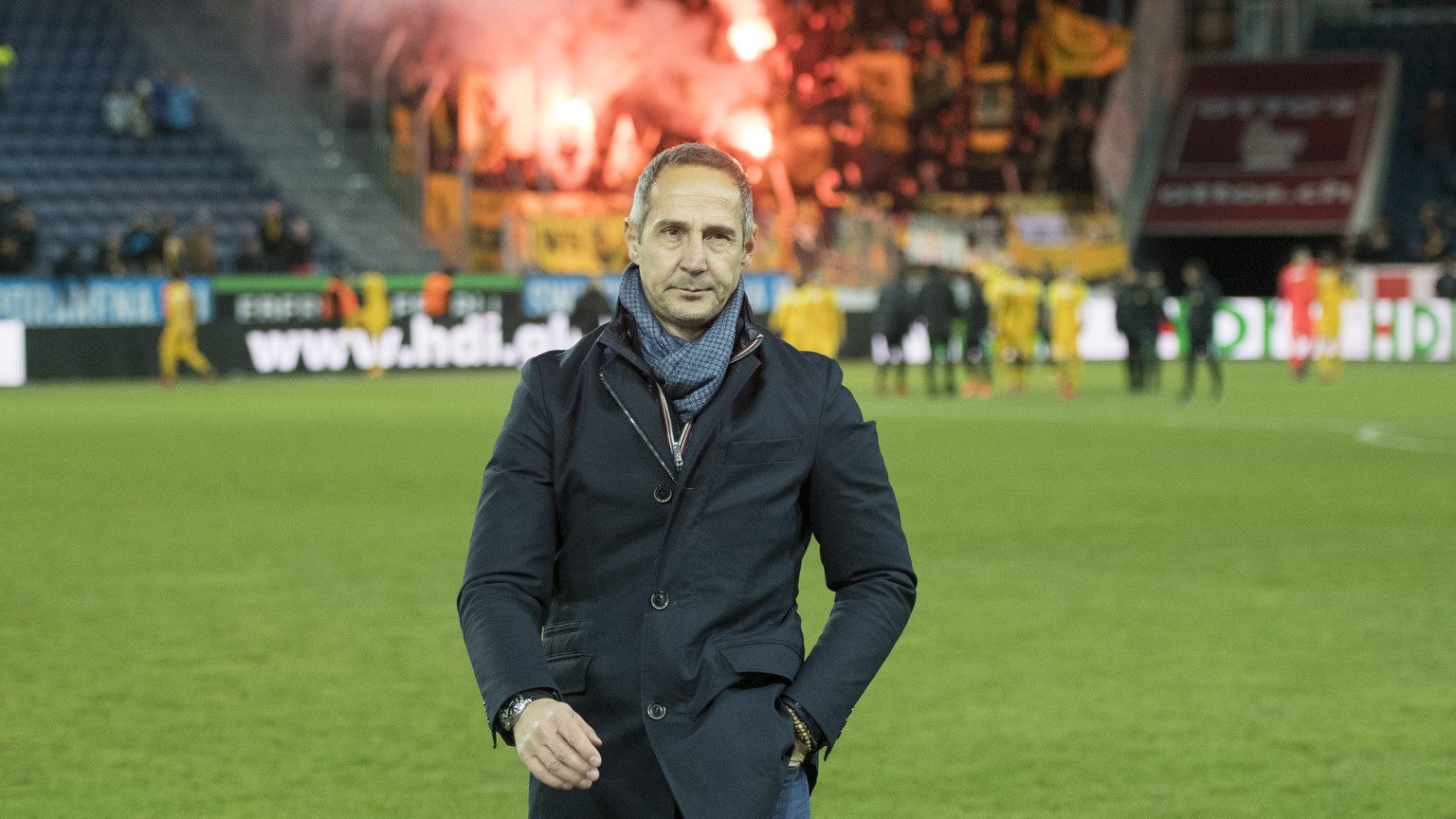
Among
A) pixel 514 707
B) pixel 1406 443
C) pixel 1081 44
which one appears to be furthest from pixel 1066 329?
pixel 514 707

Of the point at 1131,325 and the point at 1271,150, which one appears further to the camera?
the point at 1271,150

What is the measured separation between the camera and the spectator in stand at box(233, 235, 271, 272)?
33.2 meters

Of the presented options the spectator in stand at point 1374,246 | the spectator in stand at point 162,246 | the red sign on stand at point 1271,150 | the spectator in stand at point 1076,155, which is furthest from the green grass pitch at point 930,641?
the spectator in stand at point 1076,155

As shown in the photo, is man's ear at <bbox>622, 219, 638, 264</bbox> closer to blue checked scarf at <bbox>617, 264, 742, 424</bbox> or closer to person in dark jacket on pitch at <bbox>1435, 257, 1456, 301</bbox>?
blue checked scarf at <bbox>617, 264, 742, 424</bbox>

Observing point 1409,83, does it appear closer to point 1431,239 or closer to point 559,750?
point 1431,239

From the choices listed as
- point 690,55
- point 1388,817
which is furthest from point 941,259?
point 1388,817

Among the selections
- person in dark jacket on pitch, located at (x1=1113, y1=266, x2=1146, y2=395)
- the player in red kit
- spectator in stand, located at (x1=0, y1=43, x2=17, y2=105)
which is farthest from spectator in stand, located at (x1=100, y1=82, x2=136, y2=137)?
the player in red kit

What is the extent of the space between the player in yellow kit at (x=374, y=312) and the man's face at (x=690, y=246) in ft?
97.6

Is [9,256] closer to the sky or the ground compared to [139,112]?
closer to the ground

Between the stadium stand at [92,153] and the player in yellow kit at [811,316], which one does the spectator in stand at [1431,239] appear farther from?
the stadium stand at [92,153]

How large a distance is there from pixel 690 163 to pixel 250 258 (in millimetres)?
31171

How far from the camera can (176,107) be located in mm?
36656

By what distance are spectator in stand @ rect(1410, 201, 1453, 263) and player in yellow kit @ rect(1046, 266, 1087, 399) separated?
43.8ft

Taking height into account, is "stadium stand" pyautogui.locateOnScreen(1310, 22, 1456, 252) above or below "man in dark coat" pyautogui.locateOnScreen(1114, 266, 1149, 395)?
above
